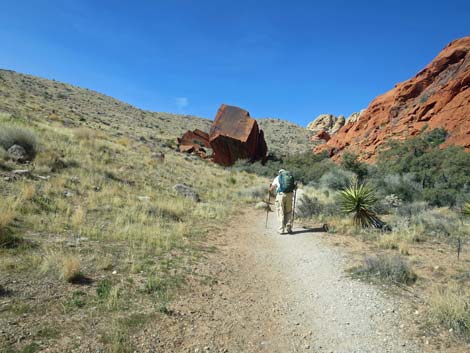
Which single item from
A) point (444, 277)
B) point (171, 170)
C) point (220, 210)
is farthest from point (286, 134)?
point (444, 277)

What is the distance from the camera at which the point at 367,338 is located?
413cm

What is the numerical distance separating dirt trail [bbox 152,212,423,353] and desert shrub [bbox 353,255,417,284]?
40cm

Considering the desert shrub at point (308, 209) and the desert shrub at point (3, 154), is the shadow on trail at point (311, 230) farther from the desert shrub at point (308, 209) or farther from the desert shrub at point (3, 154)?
the desert shrub at point (3, 154)

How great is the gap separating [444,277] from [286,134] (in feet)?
215

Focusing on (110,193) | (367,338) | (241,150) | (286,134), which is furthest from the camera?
(286,134)

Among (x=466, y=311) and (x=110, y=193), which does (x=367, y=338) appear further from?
(x=110, y=193)

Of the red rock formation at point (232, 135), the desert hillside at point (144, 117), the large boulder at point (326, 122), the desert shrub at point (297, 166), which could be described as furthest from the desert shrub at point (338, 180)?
the large boulder at point (326, 122)

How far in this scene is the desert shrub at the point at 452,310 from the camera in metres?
4.08

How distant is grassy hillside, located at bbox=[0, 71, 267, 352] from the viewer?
3.87 m

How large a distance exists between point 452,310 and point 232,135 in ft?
86.9

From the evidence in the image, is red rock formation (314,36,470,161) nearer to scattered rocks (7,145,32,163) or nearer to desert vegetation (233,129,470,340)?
desert vegetation (233,129,470,340)

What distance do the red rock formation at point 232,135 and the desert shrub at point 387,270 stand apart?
24062 mm

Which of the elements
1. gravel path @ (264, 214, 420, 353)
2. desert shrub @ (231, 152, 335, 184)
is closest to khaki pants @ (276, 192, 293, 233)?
gravel path @ (264, 214, 420, 353)

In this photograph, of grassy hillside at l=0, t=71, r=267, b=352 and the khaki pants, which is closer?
grassy hillside at l=0, t=71, r=267, b=352
